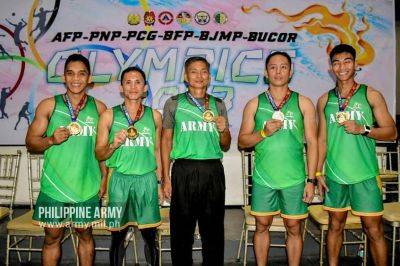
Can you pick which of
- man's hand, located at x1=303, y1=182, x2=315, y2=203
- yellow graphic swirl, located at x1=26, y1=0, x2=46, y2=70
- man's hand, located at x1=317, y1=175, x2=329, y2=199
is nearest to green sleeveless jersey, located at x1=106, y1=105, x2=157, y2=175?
man's hand, located at x1=303, y1=182, x2=315, y2=203

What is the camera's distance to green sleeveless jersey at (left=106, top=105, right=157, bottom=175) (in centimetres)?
305

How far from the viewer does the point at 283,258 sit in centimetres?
425

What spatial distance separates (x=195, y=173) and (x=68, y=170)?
1085 mm

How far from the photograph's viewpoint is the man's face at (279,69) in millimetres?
3121

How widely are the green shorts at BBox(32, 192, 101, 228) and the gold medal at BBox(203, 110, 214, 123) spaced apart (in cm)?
124

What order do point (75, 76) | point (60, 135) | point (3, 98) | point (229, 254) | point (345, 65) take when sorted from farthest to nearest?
point (3, 98)
point (229, 254)
point (345, 65)
point (75, 76)
point (60, 135)

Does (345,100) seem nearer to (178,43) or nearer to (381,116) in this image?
(381,116)

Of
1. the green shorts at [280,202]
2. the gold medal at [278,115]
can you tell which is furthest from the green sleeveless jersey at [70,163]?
the gold medal at [278,115]

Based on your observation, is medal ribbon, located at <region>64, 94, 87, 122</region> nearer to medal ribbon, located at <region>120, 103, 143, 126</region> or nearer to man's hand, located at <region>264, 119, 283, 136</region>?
medal ribbon, located at <region>120, 103, 143, 126</region>

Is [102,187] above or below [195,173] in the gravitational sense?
below

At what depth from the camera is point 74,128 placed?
299cm

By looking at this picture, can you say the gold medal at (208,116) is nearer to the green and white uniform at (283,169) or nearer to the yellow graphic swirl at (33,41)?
the green and white uniform at (283,169)

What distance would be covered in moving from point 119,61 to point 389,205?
4305mm

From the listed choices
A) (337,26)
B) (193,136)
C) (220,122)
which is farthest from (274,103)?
(337,26)
